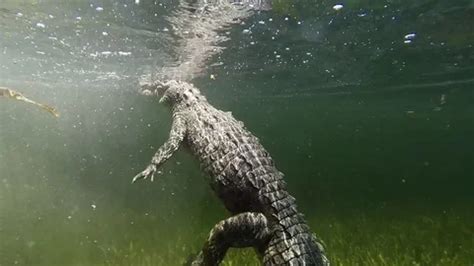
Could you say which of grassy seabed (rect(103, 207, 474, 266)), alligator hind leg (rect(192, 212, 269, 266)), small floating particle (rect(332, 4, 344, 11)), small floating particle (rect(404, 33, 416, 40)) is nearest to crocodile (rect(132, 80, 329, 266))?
alligator hind leg (rect(192, 212, 269, 266))

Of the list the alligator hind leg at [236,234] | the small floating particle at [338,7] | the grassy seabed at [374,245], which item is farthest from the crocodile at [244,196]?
the small floating particle at [338,7]

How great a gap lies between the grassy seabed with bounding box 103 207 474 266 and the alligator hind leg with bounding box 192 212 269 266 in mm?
3511

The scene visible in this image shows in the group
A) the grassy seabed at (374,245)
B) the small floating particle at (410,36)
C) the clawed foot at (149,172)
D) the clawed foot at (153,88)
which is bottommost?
the grassy seabed at (374,245)

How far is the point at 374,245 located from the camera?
1084 centimetres

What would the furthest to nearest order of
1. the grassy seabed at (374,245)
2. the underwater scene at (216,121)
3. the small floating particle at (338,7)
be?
the small floating particle at (338,7)
the grassy seabed at (374,245)
the underwater scene at (216,121)

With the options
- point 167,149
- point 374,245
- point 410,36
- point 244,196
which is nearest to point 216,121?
point 167,149

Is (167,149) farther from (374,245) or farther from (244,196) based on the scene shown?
(374,245)

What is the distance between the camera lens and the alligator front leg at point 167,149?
6.86 m

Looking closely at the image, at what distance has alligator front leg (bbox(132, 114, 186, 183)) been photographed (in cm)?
686

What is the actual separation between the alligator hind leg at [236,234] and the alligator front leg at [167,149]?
193 centimetres

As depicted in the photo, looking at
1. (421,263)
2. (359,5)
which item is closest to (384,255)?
(421,263)

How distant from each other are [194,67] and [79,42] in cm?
555

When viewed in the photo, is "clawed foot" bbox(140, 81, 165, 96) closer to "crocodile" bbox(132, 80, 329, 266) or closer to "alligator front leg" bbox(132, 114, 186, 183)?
"alligator front leg" bbox(132, 114, 186, 183)

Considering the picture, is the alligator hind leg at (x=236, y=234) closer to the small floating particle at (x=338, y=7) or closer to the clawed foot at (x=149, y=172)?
the clawed foot at (x=149, y=172)
